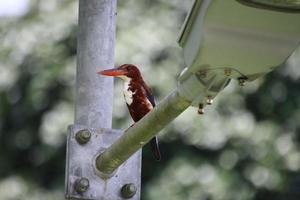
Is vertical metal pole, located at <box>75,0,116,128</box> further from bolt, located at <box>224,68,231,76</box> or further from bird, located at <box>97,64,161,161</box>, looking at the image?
bird, located at <box>97,64,161,161</box>

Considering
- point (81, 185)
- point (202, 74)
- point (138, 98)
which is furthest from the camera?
point (138, 98)

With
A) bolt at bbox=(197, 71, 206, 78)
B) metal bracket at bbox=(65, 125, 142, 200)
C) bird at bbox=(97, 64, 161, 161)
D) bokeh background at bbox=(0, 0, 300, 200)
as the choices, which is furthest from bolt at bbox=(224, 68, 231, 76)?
bokeh background at bbox=(0, 0, 300, 200)

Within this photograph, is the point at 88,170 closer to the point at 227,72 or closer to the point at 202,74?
the point at 202,74

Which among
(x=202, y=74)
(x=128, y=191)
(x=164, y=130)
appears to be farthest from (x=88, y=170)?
(x=164, y=130)

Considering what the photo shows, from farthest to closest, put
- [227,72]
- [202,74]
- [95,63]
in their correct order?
[95,63] → [202,74] → [227,72]

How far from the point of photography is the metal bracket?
212 inches

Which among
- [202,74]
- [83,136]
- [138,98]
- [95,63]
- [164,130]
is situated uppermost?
[202,74]

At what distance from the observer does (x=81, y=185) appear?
5.38 meters

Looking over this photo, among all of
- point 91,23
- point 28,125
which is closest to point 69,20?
point 28,125

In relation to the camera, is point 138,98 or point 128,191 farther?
point 138,98

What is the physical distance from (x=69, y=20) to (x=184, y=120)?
1458 millimetres

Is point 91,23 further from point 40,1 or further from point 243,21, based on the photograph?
point 40,1

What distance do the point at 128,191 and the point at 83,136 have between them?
27 cm

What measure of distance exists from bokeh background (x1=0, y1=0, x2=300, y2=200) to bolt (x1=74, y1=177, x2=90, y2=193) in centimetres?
559
